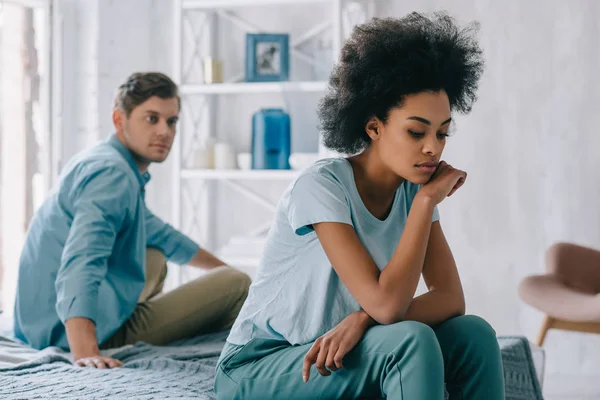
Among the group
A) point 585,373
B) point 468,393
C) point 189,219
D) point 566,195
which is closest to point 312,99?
point 189,219

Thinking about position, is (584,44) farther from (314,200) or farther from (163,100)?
(314,200)

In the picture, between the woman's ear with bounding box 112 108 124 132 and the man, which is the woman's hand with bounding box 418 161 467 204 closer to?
the man

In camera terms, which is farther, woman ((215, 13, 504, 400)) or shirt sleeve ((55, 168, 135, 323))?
shirt sleeve ((55, 168, 135, 323))

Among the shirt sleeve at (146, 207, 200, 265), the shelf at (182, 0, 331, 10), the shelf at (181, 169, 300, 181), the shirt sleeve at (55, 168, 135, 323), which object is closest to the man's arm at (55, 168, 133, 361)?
the shirt sleeve at (55, 168, 135, 323)

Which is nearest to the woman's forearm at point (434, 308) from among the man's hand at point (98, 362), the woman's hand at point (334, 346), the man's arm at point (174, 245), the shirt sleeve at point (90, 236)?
the woman's hand at point (334, 346)

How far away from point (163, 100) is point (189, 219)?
130 centimetres

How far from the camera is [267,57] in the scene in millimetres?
3307

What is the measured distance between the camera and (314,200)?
4.42ft

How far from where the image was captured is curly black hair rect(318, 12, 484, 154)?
141cm

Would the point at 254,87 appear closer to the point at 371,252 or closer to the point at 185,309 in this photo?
the point at 185,309

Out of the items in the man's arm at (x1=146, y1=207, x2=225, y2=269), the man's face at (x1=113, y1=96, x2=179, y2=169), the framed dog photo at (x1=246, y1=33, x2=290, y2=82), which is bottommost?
the man's arm at (x1=146, y1=207, x2=225, y2=269)

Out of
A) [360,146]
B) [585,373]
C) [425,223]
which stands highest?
[360,146]

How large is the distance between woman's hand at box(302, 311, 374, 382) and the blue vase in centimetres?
198

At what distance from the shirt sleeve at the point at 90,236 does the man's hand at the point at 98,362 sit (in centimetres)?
12
